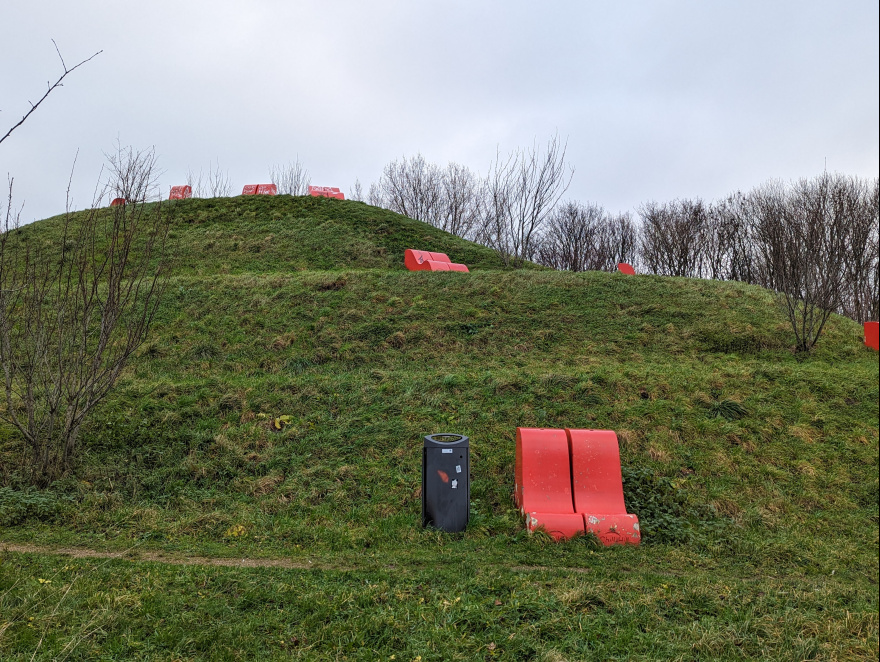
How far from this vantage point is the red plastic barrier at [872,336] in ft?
38.9

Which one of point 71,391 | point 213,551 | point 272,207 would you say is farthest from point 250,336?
point 272,207

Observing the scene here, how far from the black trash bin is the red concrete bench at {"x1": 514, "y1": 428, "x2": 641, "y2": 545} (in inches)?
30.9

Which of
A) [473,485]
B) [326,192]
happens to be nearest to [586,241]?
[326,192]

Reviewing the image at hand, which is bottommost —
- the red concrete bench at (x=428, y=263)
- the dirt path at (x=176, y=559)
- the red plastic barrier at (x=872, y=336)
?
the dirt path at (x=176, y=559)

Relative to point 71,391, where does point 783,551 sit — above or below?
below

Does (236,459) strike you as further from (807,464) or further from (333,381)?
(807,464)

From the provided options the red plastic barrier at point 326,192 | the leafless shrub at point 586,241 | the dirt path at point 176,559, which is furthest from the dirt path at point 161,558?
the leafless shrub at point 586,241

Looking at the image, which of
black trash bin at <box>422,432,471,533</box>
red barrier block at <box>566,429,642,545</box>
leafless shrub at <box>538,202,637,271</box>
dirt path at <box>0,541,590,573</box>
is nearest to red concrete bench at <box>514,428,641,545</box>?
red barrier block at <box>566,429,642,545</box>

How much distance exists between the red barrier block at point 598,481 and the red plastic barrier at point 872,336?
10050 mm

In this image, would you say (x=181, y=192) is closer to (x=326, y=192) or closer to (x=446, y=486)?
(x=326, y=192)

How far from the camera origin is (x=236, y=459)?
733 cm

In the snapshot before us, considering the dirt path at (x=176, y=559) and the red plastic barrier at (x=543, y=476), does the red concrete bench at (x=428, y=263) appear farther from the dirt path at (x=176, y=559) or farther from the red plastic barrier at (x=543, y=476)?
the dirt path at (x=176, y=559)

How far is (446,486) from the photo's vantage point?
219 inches

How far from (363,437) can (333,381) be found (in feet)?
6.68
